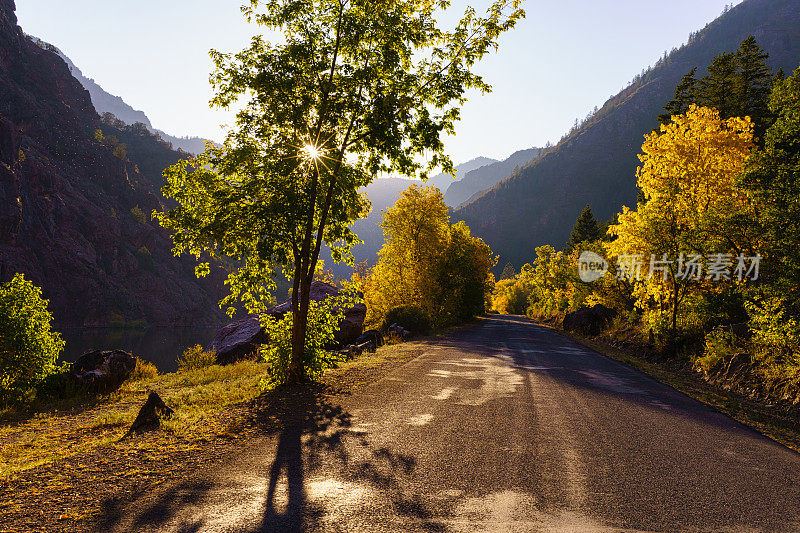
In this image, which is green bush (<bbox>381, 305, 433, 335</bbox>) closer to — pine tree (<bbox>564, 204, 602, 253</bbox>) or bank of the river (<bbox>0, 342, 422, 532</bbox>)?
bank of the river (<bbox>0, 342, 422, 532</bbox>)

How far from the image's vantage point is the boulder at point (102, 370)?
10.7 meters

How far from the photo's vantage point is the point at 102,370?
36.5 ft

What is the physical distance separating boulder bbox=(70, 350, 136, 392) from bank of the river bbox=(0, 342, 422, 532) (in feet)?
1.53

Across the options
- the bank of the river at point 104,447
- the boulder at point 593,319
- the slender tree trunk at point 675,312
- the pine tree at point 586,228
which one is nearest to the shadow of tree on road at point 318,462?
the bank of the river at point 104,447

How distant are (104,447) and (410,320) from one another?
21797 millimetres

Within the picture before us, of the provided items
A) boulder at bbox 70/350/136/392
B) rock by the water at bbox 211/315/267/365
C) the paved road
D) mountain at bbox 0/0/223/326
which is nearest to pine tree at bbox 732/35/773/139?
the paved road

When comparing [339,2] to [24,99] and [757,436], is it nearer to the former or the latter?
[757,436]

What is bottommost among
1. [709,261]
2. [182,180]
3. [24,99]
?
[709,261]

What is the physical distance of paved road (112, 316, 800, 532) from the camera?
4.02m

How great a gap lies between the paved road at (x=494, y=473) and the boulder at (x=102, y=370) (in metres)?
6.87

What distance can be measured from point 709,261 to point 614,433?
14.1 metres

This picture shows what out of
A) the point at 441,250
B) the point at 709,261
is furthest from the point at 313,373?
the point at 441,250

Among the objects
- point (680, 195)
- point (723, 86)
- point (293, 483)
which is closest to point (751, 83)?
point (723, 86)

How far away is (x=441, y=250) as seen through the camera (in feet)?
114
